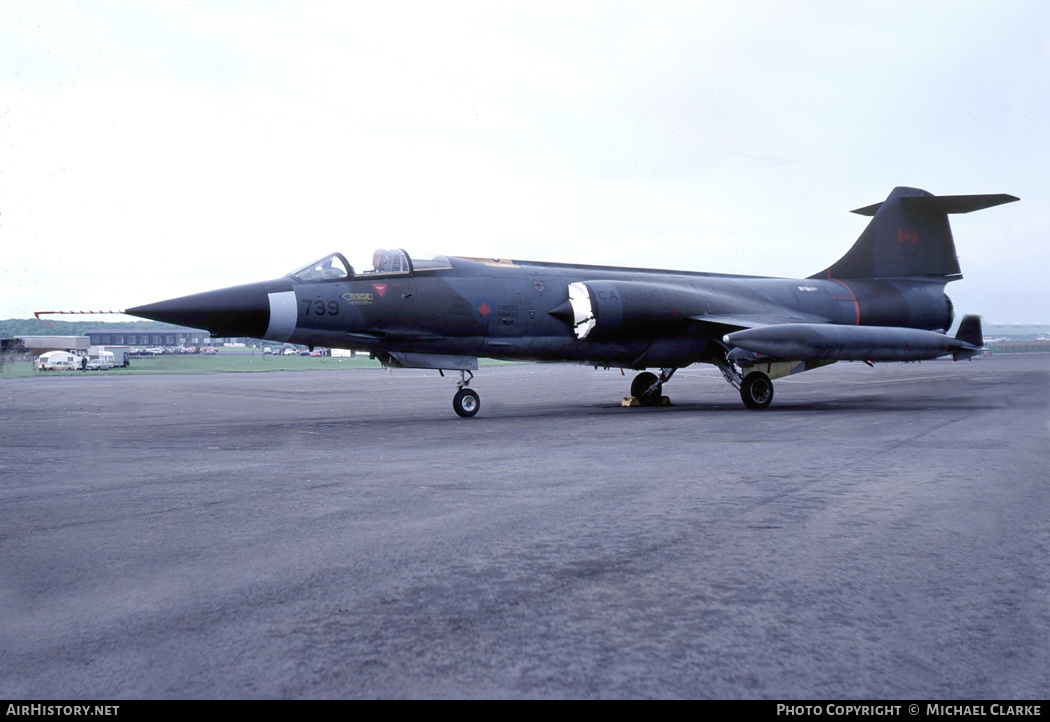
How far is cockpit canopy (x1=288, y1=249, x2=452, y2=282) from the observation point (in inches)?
551

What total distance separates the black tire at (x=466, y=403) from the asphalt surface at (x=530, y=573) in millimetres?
5140

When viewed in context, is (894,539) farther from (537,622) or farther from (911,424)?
(911,424)

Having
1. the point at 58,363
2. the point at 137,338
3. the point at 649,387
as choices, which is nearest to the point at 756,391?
the point at 649,387

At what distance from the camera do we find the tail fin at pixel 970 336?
18250mm

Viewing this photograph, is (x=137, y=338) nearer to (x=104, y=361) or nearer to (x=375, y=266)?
(x=104, y=361)

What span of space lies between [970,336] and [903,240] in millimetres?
4231

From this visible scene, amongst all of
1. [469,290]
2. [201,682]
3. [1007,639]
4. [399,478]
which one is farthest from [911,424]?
[201,682]

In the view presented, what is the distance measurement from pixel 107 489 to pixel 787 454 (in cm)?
724

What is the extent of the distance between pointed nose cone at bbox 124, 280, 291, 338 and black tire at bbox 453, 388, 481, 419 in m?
3.84

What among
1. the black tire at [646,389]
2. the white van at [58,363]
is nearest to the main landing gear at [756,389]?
the black tire at [646,389]

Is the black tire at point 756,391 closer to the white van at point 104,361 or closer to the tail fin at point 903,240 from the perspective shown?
the tail fin at point 903,240

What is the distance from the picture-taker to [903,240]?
2170 cm

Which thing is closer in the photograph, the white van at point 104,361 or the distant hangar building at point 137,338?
the white van at point 104,361

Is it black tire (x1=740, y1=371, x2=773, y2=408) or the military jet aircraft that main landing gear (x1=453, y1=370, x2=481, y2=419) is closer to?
the military jet aircraft
